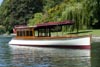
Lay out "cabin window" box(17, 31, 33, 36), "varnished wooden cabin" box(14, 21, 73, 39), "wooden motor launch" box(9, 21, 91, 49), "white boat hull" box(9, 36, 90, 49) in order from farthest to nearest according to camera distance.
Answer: "cabin window" box(17, 31, 33, 36) < "varnished wooden cabin" box(14, 21, 73, 39) < "wooden motor launch" box(9, 21, 91, 49) < "white boat hull" box(9, 36, 90, 49)

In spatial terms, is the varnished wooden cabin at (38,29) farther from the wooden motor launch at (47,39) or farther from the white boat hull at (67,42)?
the white boat hull at (67,42)

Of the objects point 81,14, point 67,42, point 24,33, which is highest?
point 67,42

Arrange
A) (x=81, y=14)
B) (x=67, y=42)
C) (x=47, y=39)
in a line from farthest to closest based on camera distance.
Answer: (x=81, y=14) < (x=47, y=39) < (x=67, y=42)

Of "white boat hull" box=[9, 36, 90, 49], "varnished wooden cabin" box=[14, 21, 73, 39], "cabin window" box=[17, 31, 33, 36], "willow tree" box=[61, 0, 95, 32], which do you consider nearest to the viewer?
"white boat hull" box=[9, 36, 90, 49]

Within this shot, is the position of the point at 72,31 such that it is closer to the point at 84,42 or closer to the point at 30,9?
the point at 84,42

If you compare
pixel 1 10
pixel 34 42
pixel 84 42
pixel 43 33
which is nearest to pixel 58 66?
pixel 84 42

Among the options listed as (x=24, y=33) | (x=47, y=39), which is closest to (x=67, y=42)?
(x=47, y=39)

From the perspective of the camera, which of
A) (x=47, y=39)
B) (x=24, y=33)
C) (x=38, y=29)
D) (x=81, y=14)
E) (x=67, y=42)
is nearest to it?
(x=67, y=42)

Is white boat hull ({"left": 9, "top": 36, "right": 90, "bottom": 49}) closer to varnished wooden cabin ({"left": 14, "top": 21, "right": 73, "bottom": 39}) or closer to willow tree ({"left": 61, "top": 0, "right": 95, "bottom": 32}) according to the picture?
varnished wooden cabin ({"left": 14, "top": 21, "right": 73, "bottom": 39})

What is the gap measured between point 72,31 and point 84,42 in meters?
26.2

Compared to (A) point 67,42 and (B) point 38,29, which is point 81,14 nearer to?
(B) point 38,29

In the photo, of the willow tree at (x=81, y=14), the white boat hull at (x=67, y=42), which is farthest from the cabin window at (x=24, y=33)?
the willow tree at (x=81, y=14)

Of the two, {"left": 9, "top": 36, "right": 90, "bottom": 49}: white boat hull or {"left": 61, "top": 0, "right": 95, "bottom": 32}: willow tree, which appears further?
{"left": 61, "top": 0, "right": 95, "bottom": 32}: willow tree

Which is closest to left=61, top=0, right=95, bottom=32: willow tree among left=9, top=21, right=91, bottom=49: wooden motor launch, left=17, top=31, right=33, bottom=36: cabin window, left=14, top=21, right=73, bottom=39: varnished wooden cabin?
left=9, top=21, right=91, bottom=49: wooden motor launch
